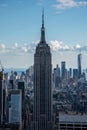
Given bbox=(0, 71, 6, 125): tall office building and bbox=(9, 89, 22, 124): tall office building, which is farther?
bbox=(0, 71, 6, 125): tall office building

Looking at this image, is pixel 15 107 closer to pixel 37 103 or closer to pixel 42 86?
pixel 37 103

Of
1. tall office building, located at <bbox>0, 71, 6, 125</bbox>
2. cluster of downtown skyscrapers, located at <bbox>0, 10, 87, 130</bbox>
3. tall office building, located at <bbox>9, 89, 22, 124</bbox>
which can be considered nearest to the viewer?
cluster of downtown skyscrapers, located at <bbox>0, 10, 87, 130</bbox>

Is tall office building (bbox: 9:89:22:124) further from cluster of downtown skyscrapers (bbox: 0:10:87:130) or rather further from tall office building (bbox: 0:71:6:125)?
tall office building (bbox: 0:71:6:125)

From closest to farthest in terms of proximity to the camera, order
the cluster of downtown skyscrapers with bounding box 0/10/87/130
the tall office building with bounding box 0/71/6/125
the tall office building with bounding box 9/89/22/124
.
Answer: the cluster of downtown skyscrapers with bounding box 0/10/87/130 → the tall office building with bounding box 9/89/22/124 → the tall office building with bounding box 0/71/6/125

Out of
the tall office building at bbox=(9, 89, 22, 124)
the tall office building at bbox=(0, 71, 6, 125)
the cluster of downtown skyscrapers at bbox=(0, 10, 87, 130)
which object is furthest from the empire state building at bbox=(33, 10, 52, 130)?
the tall office building at bbox=(0, 71, 6, 125)

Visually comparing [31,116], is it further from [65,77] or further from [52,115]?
[65,77]

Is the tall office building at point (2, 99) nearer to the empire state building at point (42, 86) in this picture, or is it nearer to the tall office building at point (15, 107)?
the tall office building at point (15, 107)

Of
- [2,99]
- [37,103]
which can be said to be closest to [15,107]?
[2,99]

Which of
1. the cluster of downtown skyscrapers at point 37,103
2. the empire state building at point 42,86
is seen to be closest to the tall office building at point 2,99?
the cluster of downtown skyscrapers at point 37,103
